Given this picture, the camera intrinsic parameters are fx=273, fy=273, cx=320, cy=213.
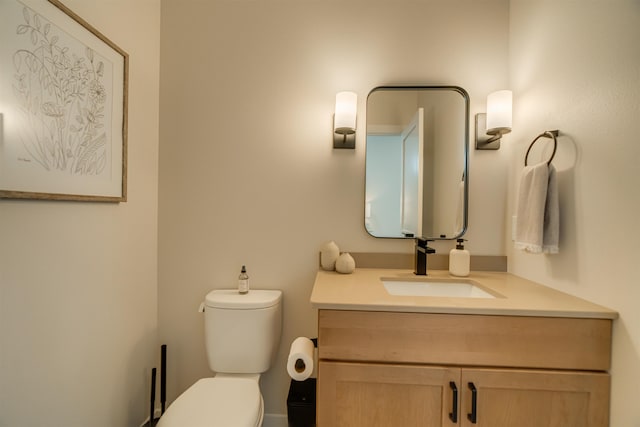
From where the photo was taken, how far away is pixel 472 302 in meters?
0.91

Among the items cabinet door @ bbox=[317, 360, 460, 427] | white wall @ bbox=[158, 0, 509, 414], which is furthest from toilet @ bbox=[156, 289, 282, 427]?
cabinet door @ bbox=[317, 360, 460, 427]

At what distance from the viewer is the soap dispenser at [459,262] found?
1.32 metres

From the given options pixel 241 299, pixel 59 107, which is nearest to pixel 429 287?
pixel 241 299

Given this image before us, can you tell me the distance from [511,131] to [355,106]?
81cm

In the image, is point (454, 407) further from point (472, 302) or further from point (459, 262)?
point (459, 262)

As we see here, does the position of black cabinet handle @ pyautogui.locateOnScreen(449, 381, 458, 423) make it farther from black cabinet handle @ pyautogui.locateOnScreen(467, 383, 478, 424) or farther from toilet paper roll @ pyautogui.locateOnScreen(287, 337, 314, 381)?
toilet paper roll @ pyautogui.locateOnScreen(287, 337, 314, 381)

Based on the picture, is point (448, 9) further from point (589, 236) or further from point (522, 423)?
point (522, 423)

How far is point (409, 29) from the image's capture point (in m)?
1.45

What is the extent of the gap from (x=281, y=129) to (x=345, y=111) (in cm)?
37

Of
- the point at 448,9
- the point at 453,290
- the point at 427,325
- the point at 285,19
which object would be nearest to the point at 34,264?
the point at 427,325

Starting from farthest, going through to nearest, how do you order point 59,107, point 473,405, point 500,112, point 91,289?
point 500,112 < point 91,289 < point 59,107 < point 473,405

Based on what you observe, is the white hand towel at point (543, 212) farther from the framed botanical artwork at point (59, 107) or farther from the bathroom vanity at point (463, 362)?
the framed botanical artwork at point (59, 107)

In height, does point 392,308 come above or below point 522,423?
above

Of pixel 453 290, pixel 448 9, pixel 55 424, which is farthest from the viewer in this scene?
pixel 448 9
